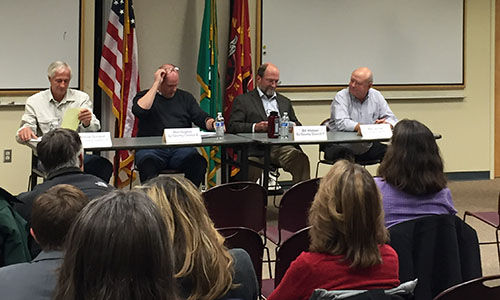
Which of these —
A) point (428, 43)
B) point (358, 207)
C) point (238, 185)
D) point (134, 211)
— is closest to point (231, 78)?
point (428, 43)

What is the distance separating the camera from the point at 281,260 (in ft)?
9.07

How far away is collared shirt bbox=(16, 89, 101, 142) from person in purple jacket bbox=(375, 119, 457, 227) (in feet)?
10.3

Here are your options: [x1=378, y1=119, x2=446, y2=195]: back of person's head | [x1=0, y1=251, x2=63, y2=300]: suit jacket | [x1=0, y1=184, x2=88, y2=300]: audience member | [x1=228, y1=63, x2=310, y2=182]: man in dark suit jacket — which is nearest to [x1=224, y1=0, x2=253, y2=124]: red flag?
[x1=228, y1=63, x2=310, y2=182]: man in dark suit jacket

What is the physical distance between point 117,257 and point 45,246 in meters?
1.13

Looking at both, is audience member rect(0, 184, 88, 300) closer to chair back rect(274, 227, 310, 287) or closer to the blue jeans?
chair back rect(274, 227, 310, 287)

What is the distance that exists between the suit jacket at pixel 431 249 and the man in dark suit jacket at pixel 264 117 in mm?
3449

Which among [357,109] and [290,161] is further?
[357,109]

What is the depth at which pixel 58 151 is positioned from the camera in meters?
3.44

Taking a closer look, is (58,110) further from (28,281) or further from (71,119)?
(28,281)

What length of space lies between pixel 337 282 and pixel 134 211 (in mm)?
1175

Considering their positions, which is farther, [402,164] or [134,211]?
[402,164]

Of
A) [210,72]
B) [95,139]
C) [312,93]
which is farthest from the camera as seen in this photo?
[312,93]

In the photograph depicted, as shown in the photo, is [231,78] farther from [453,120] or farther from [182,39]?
[453,120]

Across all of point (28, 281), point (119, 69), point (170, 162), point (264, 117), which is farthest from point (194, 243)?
point (119, 69)
